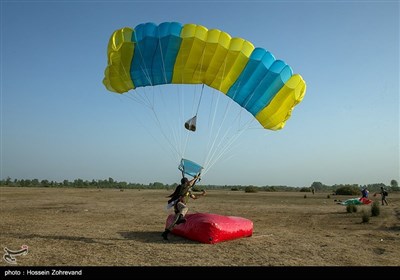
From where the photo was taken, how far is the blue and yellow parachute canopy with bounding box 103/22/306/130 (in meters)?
11.6

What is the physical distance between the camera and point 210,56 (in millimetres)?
11805

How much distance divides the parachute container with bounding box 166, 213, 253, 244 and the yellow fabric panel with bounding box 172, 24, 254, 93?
4.54 metres

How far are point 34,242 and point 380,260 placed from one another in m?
8.53

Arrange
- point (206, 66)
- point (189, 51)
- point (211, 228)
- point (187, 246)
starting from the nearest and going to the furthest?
point (187, 246), point (211, 228), point (189, 51), point (206, 66)

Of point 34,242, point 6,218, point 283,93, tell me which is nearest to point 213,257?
point 34,242

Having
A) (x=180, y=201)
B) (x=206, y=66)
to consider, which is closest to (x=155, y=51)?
(x=206, y=66)

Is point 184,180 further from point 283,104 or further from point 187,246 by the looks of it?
point 283,104

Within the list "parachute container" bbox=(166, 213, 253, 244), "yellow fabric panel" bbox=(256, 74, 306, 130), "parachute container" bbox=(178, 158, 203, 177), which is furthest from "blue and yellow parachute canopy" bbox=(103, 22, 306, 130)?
"parachute container" bbox=(166, 213, 253, 244)

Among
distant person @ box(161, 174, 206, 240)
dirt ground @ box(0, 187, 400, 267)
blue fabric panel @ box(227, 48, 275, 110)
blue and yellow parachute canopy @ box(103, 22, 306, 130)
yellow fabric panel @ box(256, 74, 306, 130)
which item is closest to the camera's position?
dirt ground @ box(0, 187, 400, 267)

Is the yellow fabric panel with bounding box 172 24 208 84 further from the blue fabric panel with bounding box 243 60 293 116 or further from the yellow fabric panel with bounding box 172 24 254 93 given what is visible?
the blue fabric panel with bounding box 243 60 293 116

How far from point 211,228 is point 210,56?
5355mm

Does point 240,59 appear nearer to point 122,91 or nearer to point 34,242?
point 122,91
